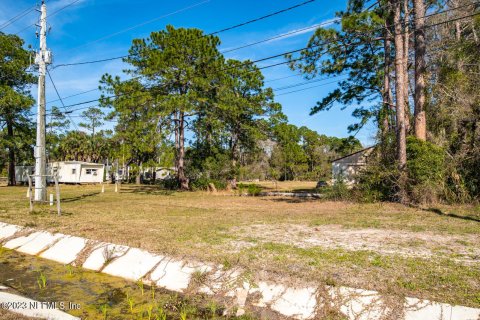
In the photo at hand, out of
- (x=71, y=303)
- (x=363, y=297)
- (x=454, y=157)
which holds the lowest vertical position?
(x=71, y=303)

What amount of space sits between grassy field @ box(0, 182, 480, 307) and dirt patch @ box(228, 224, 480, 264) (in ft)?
0.05

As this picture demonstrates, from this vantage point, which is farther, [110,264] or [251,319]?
[110,264]

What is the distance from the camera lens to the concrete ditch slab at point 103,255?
6.16 metres

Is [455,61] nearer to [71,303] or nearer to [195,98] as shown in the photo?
[195,98]

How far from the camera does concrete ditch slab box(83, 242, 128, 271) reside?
6160 millimetres

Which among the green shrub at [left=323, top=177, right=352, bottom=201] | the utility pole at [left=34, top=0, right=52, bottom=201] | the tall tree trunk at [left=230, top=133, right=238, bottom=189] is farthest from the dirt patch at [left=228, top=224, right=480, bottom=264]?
the tall tree trunk at [left=230, top=133, right=238, bottom=189]

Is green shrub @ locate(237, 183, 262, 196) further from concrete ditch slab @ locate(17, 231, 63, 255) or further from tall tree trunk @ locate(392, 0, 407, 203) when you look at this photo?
concrete ditch slab @ locate(17, 231, 63, 255)

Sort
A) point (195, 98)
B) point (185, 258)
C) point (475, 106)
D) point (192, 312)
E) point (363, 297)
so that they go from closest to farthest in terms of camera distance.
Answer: point (363, 297) < point (192, 312) < point (185, 258) < point (475, 106) < point (195, 98)

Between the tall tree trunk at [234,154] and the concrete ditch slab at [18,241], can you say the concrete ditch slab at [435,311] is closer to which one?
the concrete ditch slab at [18,241]

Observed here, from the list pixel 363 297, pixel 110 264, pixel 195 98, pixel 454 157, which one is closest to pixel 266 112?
pixel 195 98

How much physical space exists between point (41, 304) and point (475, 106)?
15104 millimetres

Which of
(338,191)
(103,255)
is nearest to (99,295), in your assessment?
(103,255)

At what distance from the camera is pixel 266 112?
84.5 ft

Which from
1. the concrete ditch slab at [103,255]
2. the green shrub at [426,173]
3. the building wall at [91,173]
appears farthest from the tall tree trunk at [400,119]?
the building wall at [91,173]
